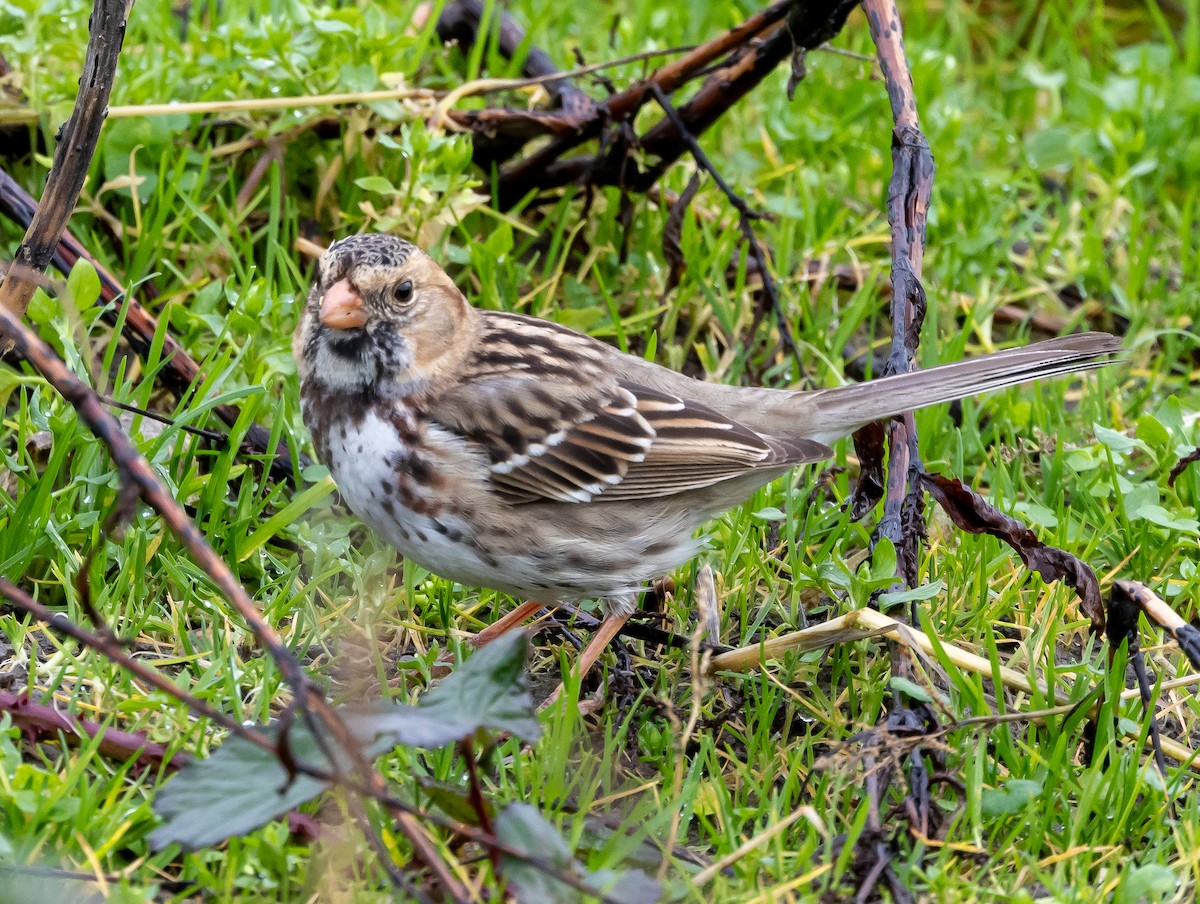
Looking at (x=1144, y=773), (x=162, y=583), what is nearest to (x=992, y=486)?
(x=1144, y=773)

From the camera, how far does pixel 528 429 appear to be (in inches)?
151

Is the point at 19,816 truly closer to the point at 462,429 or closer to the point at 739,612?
the point at 462,429

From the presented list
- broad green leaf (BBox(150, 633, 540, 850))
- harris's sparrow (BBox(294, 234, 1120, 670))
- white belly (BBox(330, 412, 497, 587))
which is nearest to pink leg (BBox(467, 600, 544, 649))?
harris's sparrow (BBox(294, 234, 1120, 670))

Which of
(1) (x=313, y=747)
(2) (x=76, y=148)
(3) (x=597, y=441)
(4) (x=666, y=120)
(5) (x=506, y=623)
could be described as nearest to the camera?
(1) (x=313, y=747)

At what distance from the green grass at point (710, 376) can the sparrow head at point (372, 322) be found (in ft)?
1.24

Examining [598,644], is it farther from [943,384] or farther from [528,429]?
[943,384]

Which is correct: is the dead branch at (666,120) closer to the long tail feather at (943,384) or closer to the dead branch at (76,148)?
the long tail feather at (943,384)

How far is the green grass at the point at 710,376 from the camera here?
122 inches

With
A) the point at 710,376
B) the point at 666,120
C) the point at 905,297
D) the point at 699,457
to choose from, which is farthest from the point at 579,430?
the point at 666,120

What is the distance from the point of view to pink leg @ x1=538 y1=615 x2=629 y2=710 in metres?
3.74

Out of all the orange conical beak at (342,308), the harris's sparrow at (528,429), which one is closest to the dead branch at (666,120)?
the harris's sparrow at (528,429)

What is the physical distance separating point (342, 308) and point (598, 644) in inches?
43.1

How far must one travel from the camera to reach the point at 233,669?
3.39m

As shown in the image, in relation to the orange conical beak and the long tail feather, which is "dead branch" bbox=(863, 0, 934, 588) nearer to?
the long tail feather
